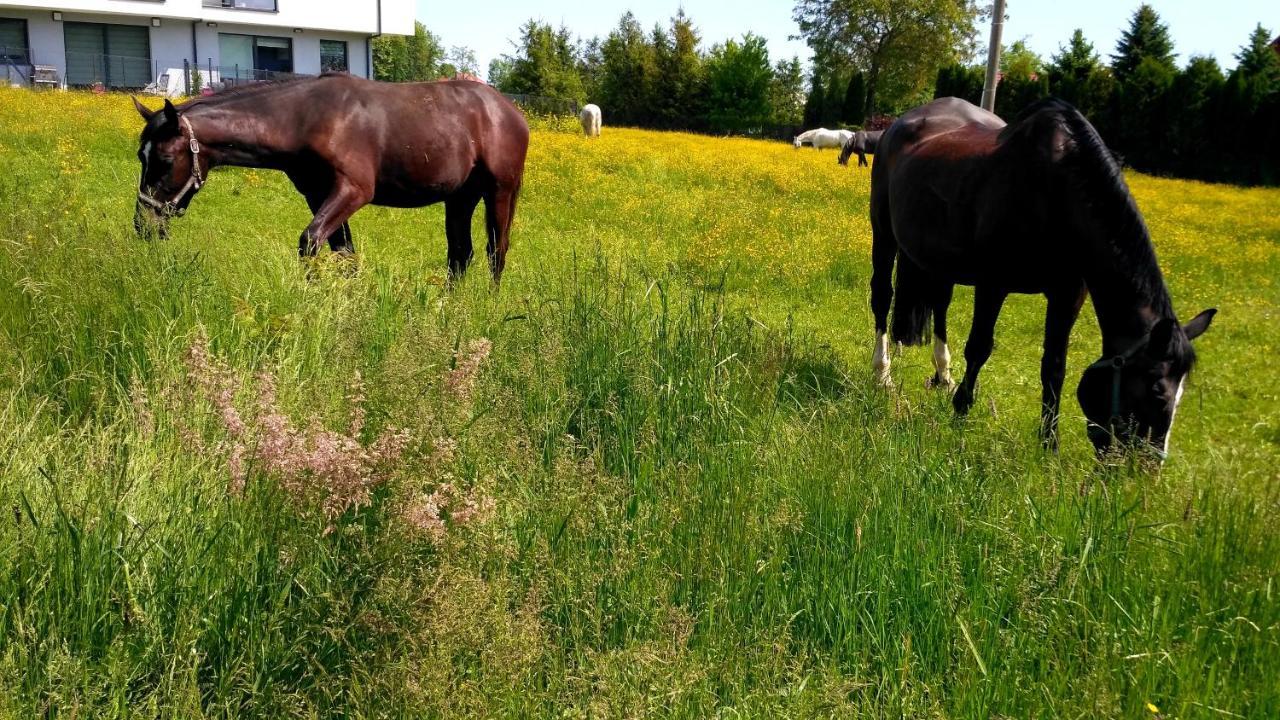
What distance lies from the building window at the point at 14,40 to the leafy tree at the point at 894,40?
49.4 m

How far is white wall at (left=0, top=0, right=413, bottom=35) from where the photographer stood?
4175 cm

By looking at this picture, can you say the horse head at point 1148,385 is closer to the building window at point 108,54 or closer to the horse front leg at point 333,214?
the horse front leg at point 333,214

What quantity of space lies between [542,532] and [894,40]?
74.4 metres

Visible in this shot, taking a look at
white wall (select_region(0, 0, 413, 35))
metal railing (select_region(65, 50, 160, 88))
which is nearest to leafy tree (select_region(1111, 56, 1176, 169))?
white wall (select_region(0, 0, 413, 35))

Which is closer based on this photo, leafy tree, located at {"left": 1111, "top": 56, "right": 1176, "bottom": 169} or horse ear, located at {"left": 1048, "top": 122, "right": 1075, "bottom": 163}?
horse ear, located at {"left": 1048, "top": 122, "right": 1075, "bottom": 163}

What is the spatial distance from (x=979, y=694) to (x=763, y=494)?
1.18 m

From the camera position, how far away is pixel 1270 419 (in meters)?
7.02

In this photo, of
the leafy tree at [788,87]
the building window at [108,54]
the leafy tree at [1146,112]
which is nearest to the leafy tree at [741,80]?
the leafy tree at [788,87]

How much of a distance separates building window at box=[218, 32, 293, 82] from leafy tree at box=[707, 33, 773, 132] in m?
28.1

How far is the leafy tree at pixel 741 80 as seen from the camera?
66188 millimetres

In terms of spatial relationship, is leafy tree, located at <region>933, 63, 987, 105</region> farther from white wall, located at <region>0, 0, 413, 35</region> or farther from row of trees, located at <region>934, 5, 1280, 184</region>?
white wall, located at <region>0, 0, 413, 35</region>

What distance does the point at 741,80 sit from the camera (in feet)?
218

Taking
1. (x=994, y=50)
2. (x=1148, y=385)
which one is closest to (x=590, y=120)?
(x=994, y=50)

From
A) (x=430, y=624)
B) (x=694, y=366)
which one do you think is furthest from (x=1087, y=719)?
(x=694, y=366)
